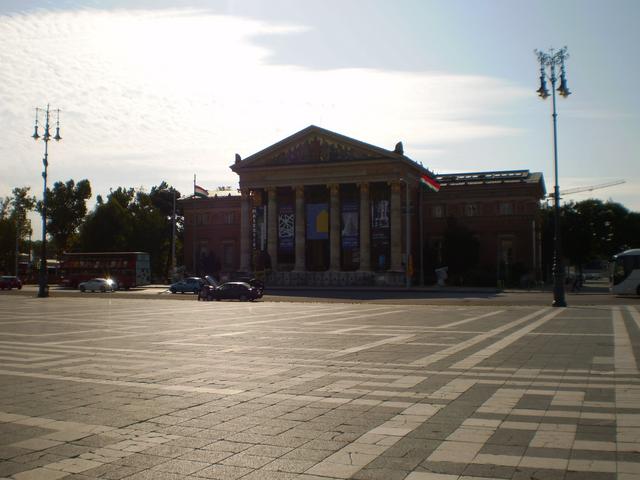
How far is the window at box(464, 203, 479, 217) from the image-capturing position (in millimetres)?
85375

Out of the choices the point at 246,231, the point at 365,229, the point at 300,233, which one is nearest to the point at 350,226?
the point at 365,229

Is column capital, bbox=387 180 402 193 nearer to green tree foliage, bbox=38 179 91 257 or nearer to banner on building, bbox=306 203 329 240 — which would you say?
banner on building, bbox=306 203 329 240

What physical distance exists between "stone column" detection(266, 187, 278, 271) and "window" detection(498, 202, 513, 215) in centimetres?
2906

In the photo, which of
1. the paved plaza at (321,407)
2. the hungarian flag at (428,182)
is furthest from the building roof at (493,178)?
the paved plaza at (321,407)

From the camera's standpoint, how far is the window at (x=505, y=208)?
83675mm

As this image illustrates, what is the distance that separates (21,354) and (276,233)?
66120 millimetres

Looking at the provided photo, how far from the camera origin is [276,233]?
8162cm

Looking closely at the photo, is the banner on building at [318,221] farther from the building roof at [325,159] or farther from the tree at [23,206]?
the tree at [23,206]

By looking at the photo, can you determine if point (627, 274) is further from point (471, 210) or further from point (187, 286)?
point (187, 286)

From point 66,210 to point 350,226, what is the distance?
5932 centimetres

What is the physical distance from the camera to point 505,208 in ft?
276

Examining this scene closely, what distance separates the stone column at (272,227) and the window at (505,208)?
2906cm

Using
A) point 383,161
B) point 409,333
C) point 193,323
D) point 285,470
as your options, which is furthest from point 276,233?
point 285,470

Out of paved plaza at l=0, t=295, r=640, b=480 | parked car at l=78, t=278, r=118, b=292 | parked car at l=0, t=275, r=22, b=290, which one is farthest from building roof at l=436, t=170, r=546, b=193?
paved plaza at l=0, t=295, r=640, b=480
